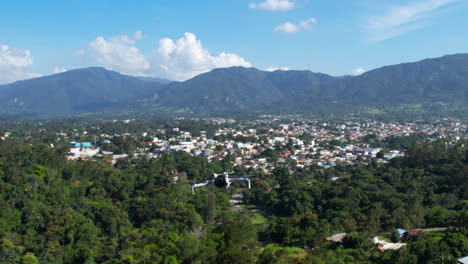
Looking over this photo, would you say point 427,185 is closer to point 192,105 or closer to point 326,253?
point 326,253

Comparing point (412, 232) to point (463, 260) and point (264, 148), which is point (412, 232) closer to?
point (463, 260)

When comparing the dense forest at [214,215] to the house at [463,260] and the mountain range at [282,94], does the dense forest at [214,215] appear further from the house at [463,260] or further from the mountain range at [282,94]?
the mountain range at [282,94]

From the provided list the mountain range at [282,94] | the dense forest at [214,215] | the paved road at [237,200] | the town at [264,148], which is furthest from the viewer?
the mountain range at [282,94]

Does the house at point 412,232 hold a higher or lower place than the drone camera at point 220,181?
lower

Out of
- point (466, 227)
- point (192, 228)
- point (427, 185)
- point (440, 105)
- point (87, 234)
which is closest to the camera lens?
point (466, 227)

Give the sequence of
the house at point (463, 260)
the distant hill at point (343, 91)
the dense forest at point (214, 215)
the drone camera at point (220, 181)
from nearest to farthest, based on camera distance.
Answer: the drone camera at point (220, 181), the house at point (463, 260), the dense forest at point (214, 215), the distant hill at point (343, 91)

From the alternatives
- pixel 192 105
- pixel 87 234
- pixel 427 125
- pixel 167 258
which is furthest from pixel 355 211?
pixel 192 105

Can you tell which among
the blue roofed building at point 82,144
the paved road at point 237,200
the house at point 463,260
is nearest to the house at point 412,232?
the house at point 463,260

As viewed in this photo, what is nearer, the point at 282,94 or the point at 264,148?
the point at 264,148

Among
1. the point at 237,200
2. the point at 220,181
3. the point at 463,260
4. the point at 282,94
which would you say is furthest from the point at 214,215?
the point at 282,94
